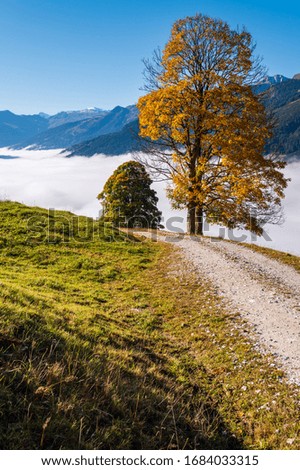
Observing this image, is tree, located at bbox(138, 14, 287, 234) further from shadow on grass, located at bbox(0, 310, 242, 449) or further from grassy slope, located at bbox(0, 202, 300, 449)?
shadow on grass, located at bbox(0, 310, 242, 449)

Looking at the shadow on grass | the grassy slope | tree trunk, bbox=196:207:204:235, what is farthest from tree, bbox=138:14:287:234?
the shadow on grass

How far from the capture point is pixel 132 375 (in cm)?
639

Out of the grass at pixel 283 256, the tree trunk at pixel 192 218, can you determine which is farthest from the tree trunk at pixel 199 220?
the grass at pixel 283 256

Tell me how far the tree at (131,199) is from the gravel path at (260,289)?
18.5 meters

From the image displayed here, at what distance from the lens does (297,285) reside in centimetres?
1374

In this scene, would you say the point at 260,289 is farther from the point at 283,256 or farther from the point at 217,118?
the point at 217,118

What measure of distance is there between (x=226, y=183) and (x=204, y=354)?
60.2ft

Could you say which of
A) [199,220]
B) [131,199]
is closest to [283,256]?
[199,220]

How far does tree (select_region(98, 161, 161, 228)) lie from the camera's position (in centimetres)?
3884

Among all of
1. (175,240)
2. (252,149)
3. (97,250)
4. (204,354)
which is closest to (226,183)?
(252,149)

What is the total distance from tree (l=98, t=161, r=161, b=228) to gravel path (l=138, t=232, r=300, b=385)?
18.5 meters

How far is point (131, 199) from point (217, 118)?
1984 centimetres
